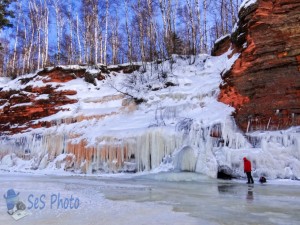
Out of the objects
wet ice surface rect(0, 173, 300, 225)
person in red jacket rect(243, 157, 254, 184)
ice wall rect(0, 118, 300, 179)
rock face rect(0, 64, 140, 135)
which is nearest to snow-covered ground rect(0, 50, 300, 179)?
ice wall rect(0, 118, 300, 179)

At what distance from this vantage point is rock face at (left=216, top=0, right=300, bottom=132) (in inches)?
478

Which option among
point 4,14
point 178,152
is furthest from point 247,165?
point 4,14

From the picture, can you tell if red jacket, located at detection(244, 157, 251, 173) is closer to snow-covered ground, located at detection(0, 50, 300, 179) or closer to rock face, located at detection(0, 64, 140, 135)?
snow-covered ground, located at detection(0, 50, 300, 179)

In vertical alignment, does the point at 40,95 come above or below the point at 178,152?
above

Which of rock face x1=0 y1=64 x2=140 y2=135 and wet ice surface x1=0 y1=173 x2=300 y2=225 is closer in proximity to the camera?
wet ice surface x1=0 y1=173 x2=300 y2=225

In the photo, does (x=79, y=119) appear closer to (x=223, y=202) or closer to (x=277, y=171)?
(x=277, y=171)

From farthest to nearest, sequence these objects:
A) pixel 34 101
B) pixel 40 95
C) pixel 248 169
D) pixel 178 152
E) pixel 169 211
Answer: pixel 40 95
pixel 34 101
pixel 178 152
pixel 248 169
pixel 169 211

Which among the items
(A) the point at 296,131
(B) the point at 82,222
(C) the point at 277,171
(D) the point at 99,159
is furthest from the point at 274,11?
(B) the point at 82,222

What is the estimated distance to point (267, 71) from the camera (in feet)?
42.1

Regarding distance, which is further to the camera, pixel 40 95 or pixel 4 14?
pixel 40 95

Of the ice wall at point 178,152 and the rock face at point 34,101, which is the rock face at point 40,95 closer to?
the rock face at point 34,101

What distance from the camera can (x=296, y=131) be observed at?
11.3 metres

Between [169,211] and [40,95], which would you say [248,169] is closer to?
[169,211]

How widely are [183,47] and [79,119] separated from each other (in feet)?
39.3
